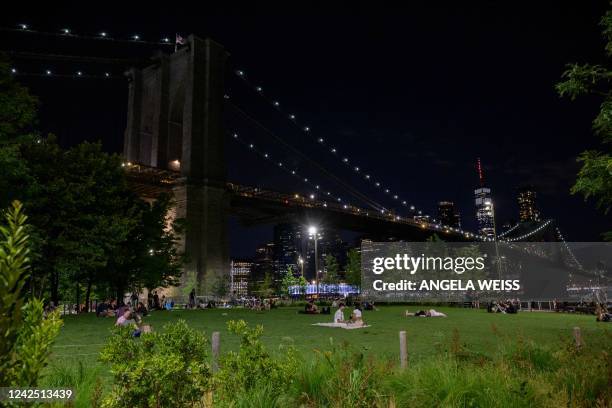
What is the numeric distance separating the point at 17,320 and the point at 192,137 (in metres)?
55.0

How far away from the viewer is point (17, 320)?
77.8 inches

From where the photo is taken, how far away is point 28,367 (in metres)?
2.09

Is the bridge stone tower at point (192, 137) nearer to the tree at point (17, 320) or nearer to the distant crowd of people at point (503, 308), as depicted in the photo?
the distant crowd of people at point (503, 308)

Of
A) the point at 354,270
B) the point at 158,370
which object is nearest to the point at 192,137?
the point at 354,270

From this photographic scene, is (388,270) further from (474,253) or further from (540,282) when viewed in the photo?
(540,282)

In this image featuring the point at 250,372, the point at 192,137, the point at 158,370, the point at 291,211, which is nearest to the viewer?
the point at 158,370

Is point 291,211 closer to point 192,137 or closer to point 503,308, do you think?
point 192,137

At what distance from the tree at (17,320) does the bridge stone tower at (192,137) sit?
45.4 m

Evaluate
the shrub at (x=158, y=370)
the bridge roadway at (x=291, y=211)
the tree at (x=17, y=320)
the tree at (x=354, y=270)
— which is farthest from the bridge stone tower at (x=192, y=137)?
the tree at (x=17, y=320)

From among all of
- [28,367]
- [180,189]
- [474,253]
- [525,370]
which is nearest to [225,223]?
[180,189]

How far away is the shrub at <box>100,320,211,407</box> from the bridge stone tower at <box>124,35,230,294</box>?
42632mm

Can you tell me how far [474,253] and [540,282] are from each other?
14216 millimetres

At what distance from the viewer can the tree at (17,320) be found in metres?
1.97

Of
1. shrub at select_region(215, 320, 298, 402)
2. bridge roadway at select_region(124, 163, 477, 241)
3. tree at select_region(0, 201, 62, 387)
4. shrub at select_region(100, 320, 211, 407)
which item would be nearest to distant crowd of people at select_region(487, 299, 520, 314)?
shrub at select_region(215, 320, 298, 402)
